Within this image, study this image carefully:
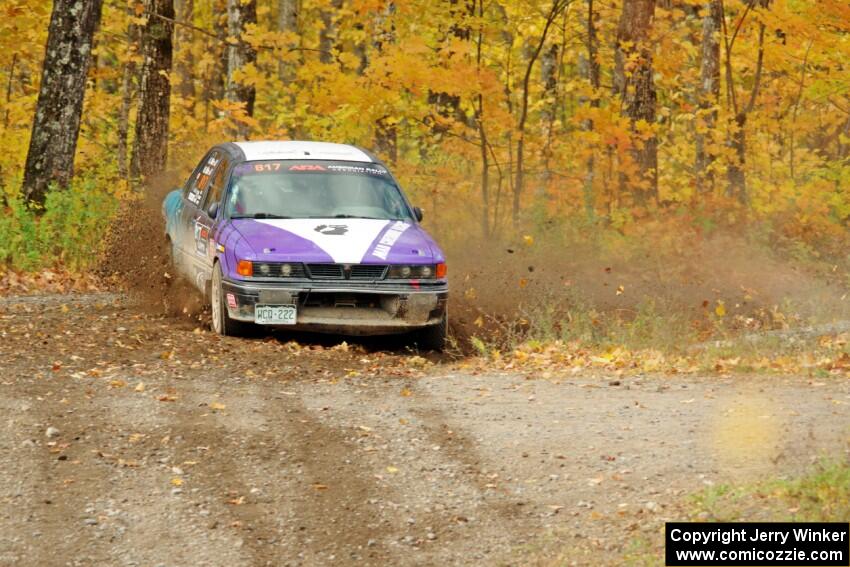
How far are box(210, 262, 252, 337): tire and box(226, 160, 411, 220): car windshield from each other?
76 centimetres

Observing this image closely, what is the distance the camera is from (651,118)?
20.1 meters

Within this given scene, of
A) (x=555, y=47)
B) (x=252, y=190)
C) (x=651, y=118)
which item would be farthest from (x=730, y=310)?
(x=555, y=47)

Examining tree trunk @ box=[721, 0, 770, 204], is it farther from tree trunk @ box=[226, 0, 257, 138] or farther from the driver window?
the driver window

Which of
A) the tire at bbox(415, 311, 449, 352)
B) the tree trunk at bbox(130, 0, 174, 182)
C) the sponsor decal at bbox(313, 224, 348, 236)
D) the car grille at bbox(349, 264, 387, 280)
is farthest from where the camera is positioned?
the tree trunk at bbox(130, 0, 174, 182)

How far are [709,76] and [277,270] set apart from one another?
14.4 metres

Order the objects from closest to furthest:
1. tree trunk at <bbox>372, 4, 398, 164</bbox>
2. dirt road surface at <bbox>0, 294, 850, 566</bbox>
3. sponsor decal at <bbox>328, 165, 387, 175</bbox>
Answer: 1. dirt road surface at <bbox>0, 294, 850, 566</bbox>
2. sponsor decal at <bbox>328, 165, 387, 175</bbox>
3. tree trunk at <bbox>372, 4, 398, 164</bbox>

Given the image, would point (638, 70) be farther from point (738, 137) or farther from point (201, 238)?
point (201, 238)

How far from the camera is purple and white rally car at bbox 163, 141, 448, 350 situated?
1103 cm

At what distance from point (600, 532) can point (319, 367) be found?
4.52 m

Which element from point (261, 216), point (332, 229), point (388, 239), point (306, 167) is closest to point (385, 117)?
point (306, 167)

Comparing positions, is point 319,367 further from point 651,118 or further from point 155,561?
point 651,118

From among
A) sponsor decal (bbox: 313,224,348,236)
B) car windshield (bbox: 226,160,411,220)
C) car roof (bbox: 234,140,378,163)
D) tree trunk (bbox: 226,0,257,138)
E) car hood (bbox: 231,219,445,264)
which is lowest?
car hood (bbox: 231,219,445,264)

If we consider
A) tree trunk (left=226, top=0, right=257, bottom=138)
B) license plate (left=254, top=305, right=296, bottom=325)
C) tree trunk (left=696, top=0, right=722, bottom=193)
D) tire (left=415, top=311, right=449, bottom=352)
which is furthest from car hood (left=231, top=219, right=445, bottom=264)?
tree trunk (left=696, top=0, right=722, bottom=193)

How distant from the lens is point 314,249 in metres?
11.1
